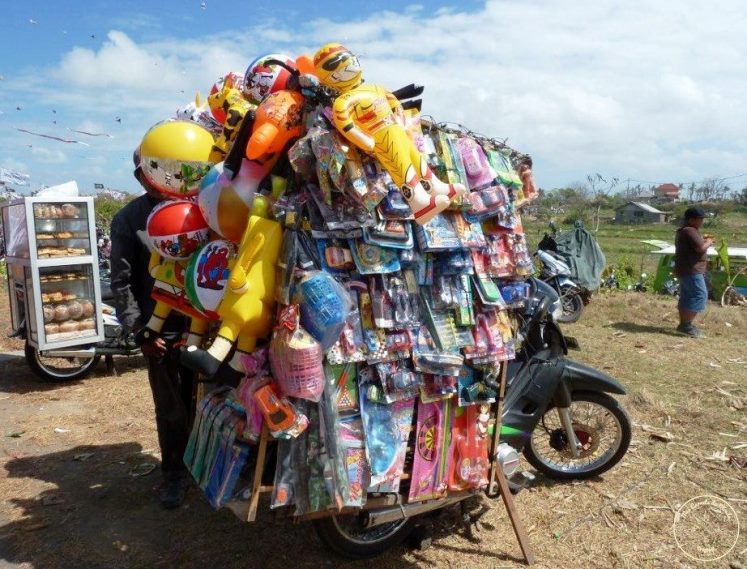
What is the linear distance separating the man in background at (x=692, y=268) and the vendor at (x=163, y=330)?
726 cm

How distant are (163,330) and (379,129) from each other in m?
1.85

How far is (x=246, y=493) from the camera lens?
2381mm

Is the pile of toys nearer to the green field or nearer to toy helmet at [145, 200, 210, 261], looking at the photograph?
toy helmet at [145, 200, 210, 261]

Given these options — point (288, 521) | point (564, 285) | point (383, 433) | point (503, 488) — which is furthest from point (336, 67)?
point (564, 285)

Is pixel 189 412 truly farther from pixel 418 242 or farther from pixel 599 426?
pixel 599 426

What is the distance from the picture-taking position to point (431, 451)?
104 inches

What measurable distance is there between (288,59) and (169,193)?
2.82 feet

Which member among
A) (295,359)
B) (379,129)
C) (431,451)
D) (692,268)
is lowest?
(431,451)

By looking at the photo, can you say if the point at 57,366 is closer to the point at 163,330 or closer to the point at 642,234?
the point at 163,330

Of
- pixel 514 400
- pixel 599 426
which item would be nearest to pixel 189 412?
pixel 514 400

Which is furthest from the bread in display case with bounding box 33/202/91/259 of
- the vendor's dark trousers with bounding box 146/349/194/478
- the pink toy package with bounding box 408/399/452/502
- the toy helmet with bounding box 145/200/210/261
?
the pink toy package with bounding box 408/399/452/502

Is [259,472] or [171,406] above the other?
[259,472]

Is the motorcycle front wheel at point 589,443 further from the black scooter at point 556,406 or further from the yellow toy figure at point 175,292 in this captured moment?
the yellow toy figure at point 175,292

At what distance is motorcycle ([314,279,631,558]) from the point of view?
3309mm
